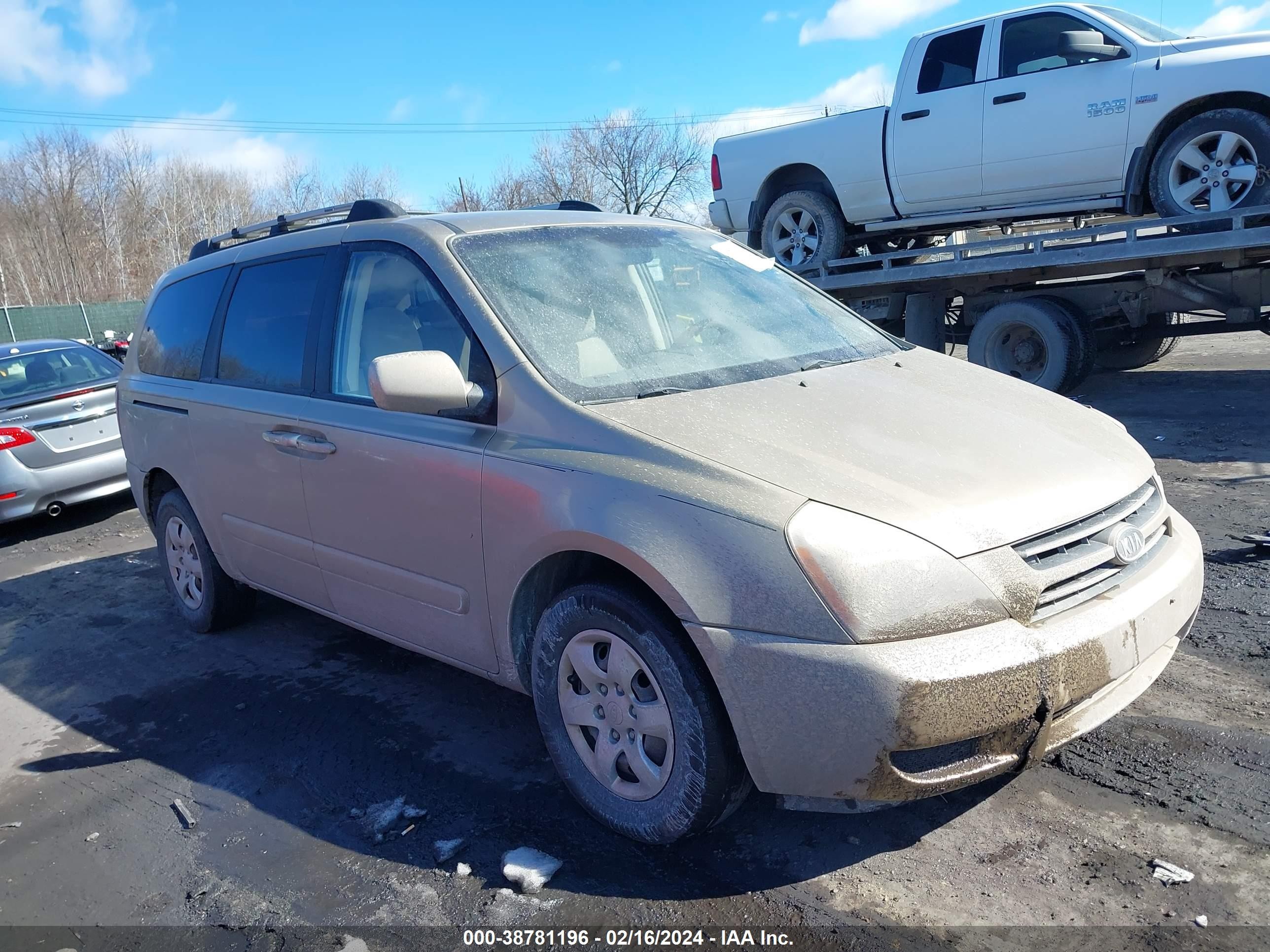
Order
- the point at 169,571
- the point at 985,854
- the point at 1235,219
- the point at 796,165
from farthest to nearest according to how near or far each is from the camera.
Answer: the point at 796,165 < the point at 1235,219 < the point at 169,571 < the point at 985,854

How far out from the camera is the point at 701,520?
8.20 feet

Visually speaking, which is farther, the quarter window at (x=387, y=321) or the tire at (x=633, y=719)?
the quarter window at (x=387, y=321)

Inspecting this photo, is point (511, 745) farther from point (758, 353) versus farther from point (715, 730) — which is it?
point (758, 353)

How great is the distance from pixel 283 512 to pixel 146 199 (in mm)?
72057

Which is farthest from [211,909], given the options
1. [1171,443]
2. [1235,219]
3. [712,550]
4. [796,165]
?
[796,165]

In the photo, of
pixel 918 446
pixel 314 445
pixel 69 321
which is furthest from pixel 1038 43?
pixel 69 321

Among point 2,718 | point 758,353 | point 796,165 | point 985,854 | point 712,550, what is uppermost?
point 796,165

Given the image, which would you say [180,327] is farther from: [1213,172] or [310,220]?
[1213,172]

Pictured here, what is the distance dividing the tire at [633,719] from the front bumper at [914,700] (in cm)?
10

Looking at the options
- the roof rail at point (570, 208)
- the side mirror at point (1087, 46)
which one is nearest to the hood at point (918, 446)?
the roof rail at point (570, 208)

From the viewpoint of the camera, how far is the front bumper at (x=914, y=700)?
2.29 m

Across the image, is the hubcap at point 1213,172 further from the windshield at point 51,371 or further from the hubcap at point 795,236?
the windshield at point 51,371

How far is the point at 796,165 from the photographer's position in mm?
9688

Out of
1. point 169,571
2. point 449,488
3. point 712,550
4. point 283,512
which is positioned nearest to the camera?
point 712,550
